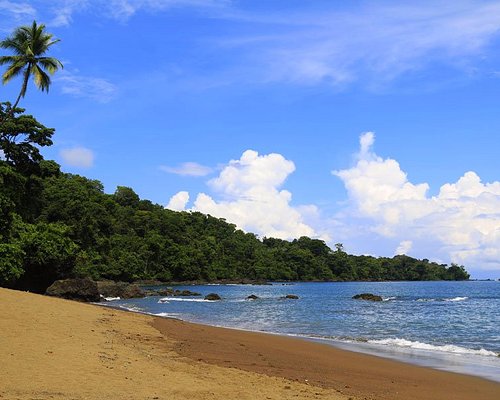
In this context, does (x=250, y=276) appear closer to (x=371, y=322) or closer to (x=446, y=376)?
(x=371, y=322)

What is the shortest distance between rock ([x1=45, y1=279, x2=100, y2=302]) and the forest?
102 inches

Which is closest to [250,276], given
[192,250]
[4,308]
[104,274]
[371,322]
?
[192,250]

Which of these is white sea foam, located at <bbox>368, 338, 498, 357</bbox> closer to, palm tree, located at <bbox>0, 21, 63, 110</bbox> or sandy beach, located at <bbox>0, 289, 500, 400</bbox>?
sandy beach, located at <bbox>0, 289, 500, 400</bbox>

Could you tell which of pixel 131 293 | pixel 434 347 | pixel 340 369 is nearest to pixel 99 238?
pixel 131 293

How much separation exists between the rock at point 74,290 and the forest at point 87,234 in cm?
260

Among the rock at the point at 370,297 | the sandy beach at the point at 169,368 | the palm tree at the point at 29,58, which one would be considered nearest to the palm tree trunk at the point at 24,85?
the palm tree at the point at 29,58

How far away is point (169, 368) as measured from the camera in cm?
1130

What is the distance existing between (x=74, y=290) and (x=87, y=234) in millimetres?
33058

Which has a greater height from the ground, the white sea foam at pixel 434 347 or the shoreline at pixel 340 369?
the shoreline at pixel 340 369

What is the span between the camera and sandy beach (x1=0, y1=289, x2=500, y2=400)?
887 centimetres

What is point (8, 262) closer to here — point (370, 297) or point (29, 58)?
point (29, 58)

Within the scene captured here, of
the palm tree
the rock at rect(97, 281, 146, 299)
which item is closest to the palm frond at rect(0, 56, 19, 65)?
the palm tree

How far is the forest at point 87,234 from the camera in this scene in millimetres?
35625

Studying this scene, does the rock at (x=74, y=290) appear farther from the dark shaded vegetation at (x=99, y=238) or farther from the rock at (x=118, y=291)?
the rock at (x=118, y=291)
